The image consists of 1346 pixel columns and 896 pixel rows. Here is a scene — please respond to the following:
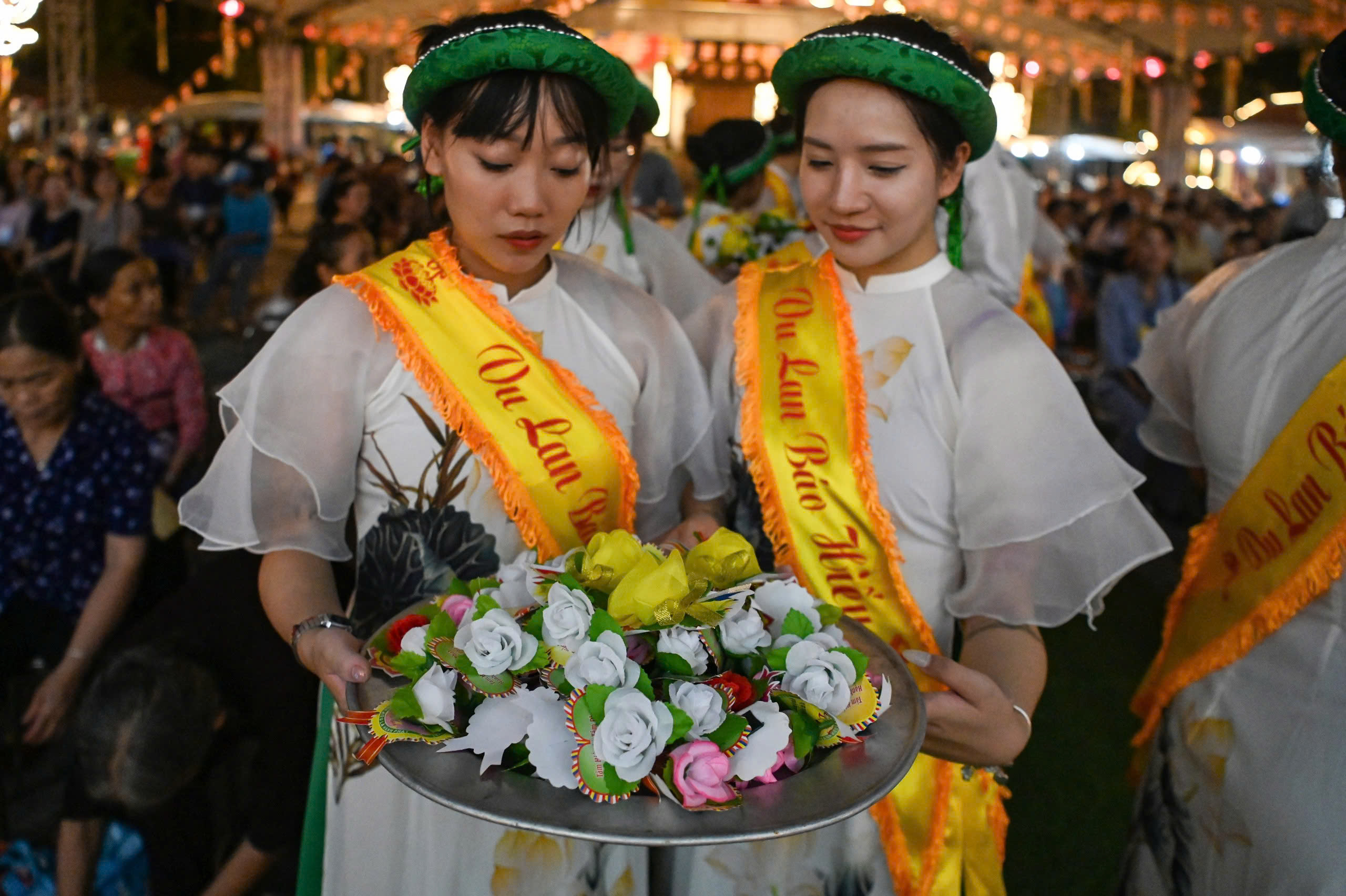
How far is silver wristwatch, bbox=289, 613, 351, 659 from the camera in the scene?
5.31 feet

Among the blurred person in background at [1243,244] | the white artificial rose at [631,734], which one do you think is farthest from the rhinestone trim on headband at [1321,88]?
the blurred person in background at [1243,244]

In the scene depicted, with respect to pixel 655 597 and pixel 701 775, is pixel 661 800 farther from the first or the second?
pixel 655 597

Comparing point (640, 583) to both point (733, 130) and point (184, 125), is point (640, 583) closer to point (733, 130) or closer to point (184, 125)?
point (733, 130)

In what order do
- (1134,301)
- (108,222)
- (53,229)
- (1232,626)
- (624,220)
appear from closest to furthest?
(1232,626) < (624,220) < (1134,301) < (53,229) < (108,222)

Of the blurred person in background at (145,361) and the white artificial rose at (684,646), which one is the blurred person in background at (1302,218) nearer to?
the white artificial rose at (684,646)

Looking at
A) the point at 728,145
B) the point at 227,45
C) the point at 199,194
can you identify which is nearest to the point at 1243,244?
the point at 728,145

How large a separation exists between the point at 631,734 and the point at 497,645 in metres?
0.18

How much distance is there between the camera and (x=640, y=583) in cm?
132

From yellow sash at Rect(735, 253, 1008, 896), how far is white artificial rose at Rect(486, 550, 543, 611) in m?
0.49

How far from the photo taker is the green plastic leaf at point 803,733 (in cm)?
129

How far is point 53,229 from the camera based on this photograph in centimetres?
901

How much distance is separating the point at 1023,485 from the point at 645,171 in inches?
208

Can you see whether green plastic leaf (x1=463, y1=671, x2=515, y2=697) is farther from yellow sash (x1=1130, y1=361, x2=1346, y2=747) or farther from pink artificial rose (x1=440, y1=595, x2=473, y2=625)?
yellow sash (x1=1130, y1=361, x2=1346, y2=747)

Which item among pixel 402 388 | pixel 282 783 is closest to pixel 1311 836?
pixel 402 388
